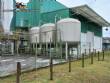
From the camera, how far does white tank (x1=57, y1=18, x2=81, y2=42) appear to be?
29094 mm

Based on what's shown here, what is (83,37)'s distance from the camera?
44.3 m

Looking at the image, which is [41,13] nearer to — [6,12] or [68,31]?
[6,12]

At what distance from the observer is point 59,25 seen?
2992 cm

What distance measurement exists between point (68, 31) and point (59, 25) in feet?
4.71

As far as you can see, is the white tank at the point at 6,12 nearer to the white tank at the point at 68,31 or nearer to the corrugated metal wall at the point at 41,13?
the corrugated metal wall at the point at 41,13

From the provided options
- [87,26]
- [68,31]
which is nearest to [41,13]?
[87,26]

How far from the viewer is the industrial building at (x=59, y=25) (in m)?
29.5

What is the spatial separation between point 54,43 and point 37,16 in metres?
15.1

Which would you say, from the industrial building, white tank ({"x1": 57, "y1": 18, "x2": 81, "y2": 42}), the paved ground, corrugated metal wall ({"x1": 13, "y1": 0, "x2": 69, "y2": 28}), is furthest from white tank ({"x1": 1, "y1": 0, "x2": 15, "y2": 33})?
the paved ground

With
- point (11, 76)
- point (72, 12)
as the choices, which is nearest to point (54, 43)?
point (72, 12)

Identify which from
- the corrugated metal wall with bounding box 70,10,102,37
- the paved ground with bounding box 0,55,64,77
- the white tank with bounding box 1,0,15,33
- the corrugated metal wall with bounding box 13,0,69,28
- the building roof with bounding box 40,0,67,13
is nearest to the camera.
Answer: the paved ground with bounding box 0,55,64,77

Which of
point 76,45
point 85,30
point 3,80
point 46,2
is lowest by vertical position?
point 3,80

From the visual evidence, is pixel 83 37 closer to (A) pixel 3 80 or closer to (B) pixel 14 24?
(B) pixel 14 24

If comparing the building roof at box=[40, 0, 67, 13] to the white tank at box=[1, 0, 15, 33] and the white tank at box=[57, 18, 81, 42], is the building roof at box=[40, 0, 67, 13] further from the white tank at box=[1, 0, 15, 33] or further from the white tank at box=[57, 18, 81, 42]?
the white tank at box=[57, 18, 81, 42]
